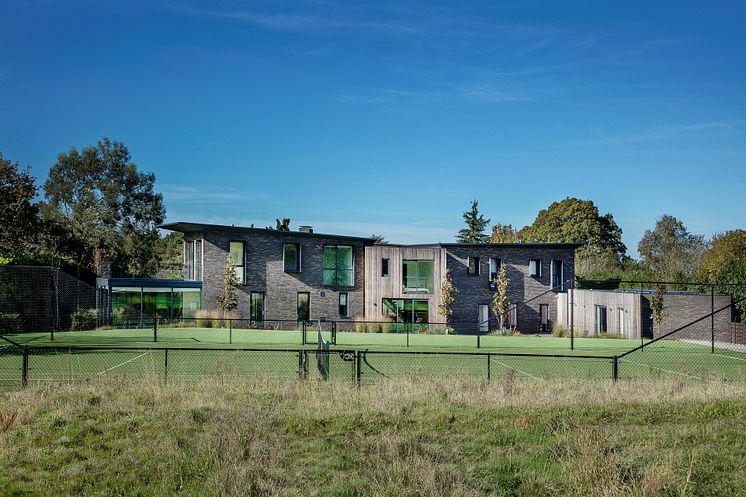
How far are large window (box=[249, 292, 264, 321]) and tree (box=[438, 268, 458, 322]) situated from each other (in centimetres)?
1145

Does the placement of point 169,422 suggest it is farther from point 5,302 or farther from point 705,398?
point 5,302

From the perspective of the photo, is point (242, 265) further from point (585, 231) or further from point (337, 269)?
point (585, 231)

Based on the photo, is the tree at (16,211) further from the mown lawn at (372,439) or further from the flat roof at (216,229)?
the mown lawn at (372,439)

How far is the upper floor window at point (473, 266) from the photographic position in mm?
48469

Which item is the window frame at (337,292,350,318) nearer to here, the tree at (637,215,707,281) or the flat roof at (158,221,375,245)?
the flat roof at (158,221,375,245)

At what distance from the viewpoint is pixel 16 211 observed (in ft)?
145

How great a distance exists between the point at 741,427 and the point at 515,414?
3.54 meters

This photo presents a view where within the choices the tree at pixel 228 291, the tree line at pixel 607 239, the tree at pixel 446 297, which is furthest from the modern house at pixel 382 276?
the tree line at pixel 607 239

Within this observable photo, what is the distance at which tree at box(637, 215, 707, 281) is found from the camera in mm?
73188

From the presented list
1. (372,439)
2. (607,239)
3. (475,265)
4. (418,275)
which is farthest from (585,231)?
(372,439)

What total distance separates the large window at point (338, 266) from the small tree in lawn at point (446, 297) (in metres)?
6.12

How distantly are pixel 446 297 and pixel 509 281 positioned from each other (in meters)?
4.89

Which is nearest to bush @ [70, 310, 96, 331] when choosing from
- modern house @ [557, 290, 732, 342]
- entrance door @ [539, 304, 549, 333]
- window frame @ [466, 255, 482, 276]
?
window frame @ [466, 255, 482, 276]

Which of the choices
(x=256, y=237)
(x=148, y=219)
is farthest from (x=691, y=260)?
(x=148, y=219)
